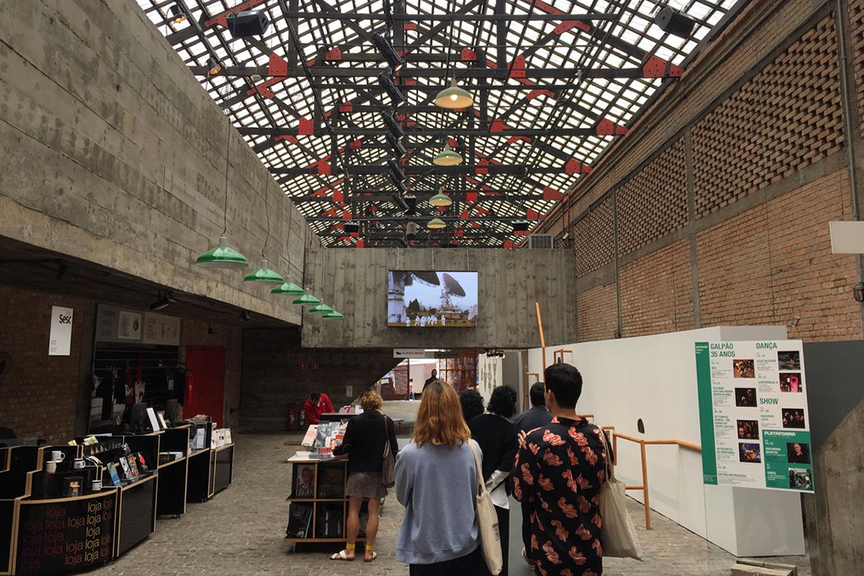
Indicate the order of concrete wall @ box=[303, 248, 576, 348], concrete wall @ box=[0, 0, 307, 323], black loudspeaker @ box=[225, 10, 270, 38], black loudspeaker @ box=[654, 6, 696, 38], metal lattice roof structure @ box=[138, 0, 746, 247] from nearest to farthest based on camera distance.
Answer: concrete wall @ box=[0, 0, 307, 323]
black loudspeaker @ box=[654, 6, 696, 38]
black loudspeaker @ box=[225, 10, 270, 38]
metal lattice roof structure @ box=[138, 0, 746, 247]
concrete wall @ box=[303, 248, 576, 348]

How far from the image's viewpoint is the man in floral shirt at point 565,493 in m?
2.36

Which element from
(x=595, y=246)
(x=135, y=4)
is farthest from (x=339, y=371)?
(x=135, y=4)

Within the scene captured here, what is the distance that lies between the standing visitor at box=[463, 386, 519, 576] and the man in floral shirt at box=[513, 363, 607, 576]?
84 centimetres

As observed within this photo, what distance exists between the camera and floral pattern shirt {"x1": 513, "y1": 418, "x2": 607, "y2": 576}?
236cm

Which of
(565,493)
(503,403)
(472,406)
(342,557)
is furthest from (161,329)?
(565,493)

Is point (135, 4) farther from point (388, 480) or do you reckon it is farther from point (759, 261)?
point (759, 261)

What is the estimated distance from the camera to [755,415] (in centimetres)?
385

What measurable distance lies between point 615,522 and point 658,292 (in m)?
8.51

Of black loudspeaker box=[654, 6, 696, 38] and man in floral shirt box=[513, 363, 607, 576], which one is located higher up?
black loudspeaker box=[654, 6, 696, 38]

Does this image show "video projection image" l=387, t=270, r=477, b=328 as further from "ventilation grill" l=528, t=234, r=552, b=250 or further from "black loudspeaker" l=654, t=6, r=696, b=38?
"black loudspeaker" l=654, t=6, r=696, b=38

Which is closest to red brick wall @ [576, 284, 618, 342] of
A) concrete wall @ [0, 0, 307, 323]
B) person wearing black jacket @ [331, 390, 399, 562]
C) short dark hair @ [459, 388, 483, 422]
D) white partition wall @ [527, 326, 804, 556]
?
white partition wall @ [527, 326, 804, 556]

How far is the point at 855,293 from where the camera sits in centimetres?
552

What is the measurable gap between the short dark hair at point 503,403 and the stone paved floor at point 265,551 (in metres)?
1.42

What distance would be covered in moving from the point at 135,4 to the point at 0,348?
180 inches
